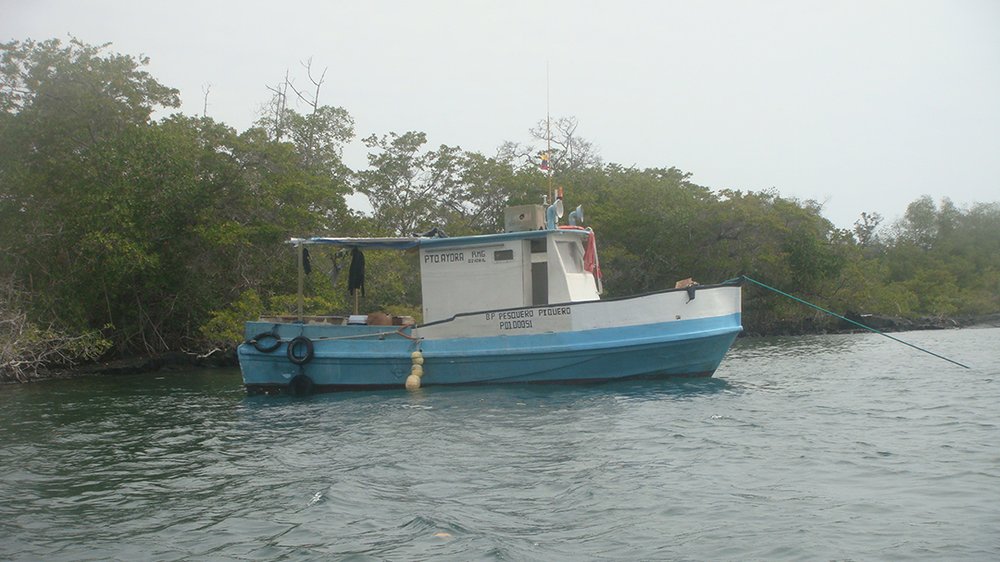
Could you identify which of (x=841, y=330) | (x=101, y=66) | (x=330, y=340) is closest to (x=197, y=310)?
(x=101, y=66)

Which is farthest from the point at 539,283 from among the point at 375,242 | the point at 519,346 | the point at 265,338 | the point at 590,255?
the point at 265,338

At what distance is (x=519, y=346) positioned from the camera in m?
14.9

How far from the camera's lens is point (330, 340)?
15789mm

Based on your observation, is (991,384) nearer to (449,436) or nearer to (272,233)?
(449,436)

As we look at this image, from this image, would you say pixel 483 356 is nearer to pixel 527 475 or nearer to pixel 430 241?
pixel 430 241

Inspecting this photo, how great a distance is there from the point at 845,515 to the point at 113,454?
27.3 feet

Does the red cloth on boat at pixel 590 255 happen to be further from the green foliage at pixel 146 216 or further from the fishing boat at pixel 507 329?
the green foliage at pixel 146 216

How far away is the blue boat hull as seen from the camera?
48.4 feet

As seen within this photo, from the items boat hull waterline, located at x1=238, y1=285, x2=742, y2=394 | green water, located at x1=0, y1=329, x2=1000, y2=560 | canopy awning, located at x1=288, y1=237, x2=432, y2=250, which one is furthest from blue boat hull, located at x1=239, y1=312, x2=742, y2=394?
canopy awning, located at x1=288, y1=237, x2=432, y2=250

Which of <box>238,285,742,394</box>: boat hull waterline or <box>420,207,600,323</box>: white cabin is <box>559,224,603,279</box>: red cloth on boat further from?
<box>238,285,742,394</box>: boat hull waterline

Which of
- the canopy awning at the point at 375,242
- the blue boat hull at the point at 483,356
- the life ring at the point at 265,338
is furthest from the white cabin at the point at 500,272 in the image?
the life ring at the point at 265,338

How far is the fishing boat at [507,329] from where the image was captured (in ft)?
48.4

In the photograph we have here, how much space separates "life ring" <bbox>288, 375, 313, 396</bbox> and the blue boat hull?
2 centimetres

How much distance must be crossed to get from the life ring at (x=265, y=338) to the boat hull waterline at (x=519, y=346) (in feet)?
0.06
